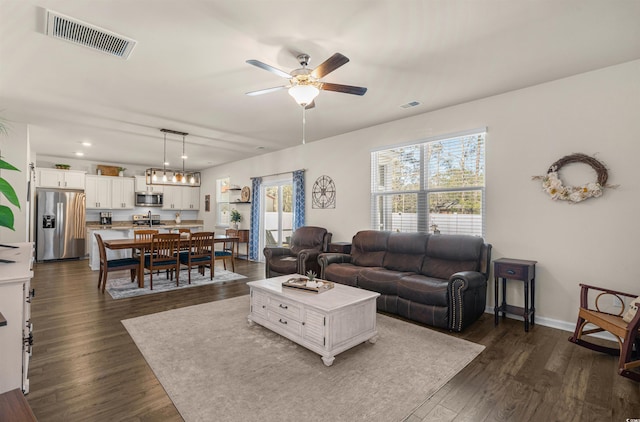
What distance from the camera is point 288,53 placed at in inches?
114

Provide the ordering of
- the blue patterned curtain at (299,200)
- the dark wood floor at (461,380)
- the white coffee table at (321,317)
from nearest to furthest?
1. the dark wood floor at (461,380)
2. the white coffee table at (321,317)
3. the blue patterned curtain at (299,200)

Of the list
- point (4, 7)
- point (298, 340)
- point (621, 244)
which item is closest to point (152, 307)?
point (298, 340)

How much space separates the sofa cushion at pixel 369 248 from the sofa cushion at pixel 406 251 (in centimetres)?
10

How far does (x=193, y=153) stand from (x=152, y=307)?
4554 millimetres

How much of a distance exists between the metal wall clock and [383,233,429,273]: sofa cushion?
1731 mm

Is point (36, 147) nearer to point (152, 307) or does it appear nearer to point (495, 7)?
point (152, 307)

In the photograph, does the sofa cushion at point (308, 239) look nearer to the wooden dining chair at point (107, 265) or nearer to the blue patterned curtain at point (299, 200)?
the blue patterned curtain at point (299, 200)

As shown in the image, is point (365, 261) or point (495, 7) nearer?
point (495, 7)

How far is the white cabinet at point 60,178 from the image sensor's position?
7670mm

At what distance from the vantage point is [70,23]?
2424 millimetres

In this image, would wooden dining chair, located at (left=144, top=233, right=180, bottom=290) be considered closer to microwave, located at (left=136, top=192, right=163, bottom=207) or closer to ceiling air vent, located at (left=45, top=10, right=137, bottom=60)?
ceiling air vent, located at (left=45, top=10, right=137, bottom=60)

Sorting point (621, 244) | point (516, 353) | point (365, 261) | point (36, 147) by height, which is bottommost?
point (516, 353)

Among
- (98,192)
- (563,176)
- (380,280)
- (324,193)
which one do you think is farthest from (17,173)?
(563,176)

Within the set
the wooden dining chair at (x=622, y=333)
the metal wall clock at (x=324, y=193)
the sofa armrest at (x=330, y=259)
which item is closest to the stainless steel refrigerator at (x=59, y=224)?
the metal wall clock at (x=324, y=193)
